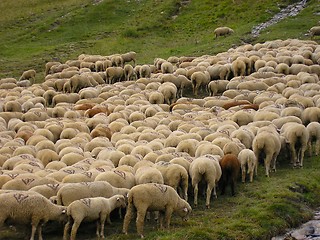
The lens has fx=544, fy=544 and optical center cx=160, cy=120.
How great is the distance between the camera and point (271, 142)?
1859 centimetres

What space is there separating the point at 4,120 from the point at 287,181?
1358cm

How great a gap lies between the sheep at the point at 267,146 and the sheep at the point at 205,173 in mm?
2845

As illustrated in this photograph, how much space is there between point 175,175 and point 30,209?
14.5 feet

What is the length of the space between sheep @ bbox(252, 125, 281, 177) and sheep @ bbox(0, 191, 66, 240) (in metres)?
7.90

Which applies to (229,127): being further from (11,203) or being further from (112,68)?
(112,68)

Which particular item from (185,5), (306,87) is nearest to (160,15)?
(185,5)

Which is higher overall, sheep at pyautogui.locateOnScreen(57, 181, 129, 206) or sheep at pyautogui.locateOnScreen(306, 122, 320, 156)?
sheep at pyautogui.locateOnScreen(57, 181, 129, 206)

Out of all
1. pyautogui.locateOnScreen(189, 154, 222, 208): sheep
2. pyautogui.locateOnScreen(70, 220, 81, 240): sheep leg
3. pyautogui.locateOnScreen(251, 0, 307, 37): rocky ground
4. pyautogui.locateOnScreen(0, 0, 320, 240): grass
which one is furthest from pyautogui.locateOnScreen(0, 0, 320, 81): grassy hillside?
pyautogui.locateOnScreen(70, 220, 81, 240): sheep leg

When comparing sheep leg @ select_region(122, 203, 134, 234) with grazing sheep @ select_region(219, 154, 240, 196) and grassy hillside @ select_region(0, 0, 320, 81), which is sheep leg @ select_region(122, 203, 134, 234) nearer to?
grazing sheep @ select_region(219, 154, 240, 196)

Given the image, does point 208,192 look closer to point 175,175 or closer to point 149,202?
point 175,175

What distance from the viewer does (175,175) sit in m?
15.7

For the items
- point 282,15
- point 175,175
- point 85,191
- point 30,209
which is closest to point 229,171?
point 175,175

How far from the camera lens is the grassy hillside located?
149ft

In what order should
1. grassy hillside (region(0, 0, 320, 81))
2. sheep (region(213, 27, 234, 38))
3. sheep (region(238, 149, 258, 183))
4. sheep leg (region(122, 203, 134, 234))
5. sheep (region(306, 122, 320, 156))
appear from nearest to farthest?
1. sheep leg (region(122, 203, 134, 234))
2. sheep (region(238, 149, 258, 183))
3. sheep (region(306, 122, 320, 156))
4. grassy hillside (region(0, 0, 320, 81))
5. sheep (region(213, 27, 234, 38))
